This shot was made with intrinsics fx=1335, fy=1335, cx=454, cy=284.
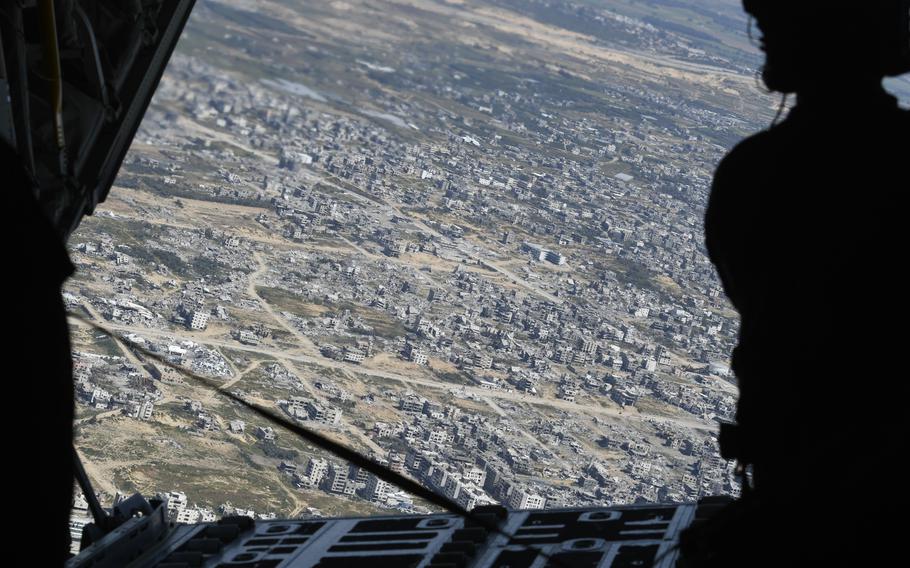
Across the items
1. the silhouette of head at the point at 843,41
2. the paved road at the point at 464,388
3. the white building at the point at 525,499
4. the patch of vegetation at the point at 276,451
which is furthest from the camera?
the paved road at the point at 464,388

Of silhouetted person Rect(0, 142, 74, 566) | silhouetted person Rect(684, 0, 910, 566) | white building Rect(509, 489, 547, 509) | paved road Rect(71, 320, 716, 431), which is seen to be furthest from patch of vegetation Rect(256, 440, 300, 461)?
silhouetted person Rect(0, 142, 74, 566)

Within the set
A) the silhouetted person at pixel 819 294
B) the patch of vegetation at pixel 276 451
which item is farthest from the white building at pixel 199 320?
the silhouetted person at pixel 819 294

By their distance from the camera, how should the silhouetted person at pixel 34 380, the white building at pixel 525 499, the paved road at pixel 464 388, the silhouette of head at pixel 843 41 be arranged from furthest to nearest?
the paved road at pixel 464 388 → the white building at pixel 525 499 → the silhouette of head at pixel 843 41 → the silhouetted person at pixel 34 380

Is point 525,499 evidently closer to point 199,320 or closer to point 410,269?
point 199,320

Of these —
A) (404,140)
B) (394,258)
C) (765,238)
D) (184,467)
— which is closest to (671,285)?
(394,258)

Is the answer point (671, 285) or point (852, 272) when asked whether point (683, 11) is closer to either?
point (671, 285)

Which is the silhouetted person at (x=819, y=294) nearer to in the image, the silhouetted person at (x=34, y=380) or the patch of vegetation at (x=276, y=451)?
the silhouetted person at (x=34, y=380)

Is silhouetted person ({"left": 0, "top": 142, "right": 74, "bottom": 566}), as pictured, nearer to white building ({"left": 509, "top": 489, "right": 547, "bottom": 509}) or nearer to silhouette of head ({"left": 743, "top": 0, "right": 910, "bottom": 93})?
silhouette of head ({"left": 743, "top": 0, "right": 910, "bottom": 93})
